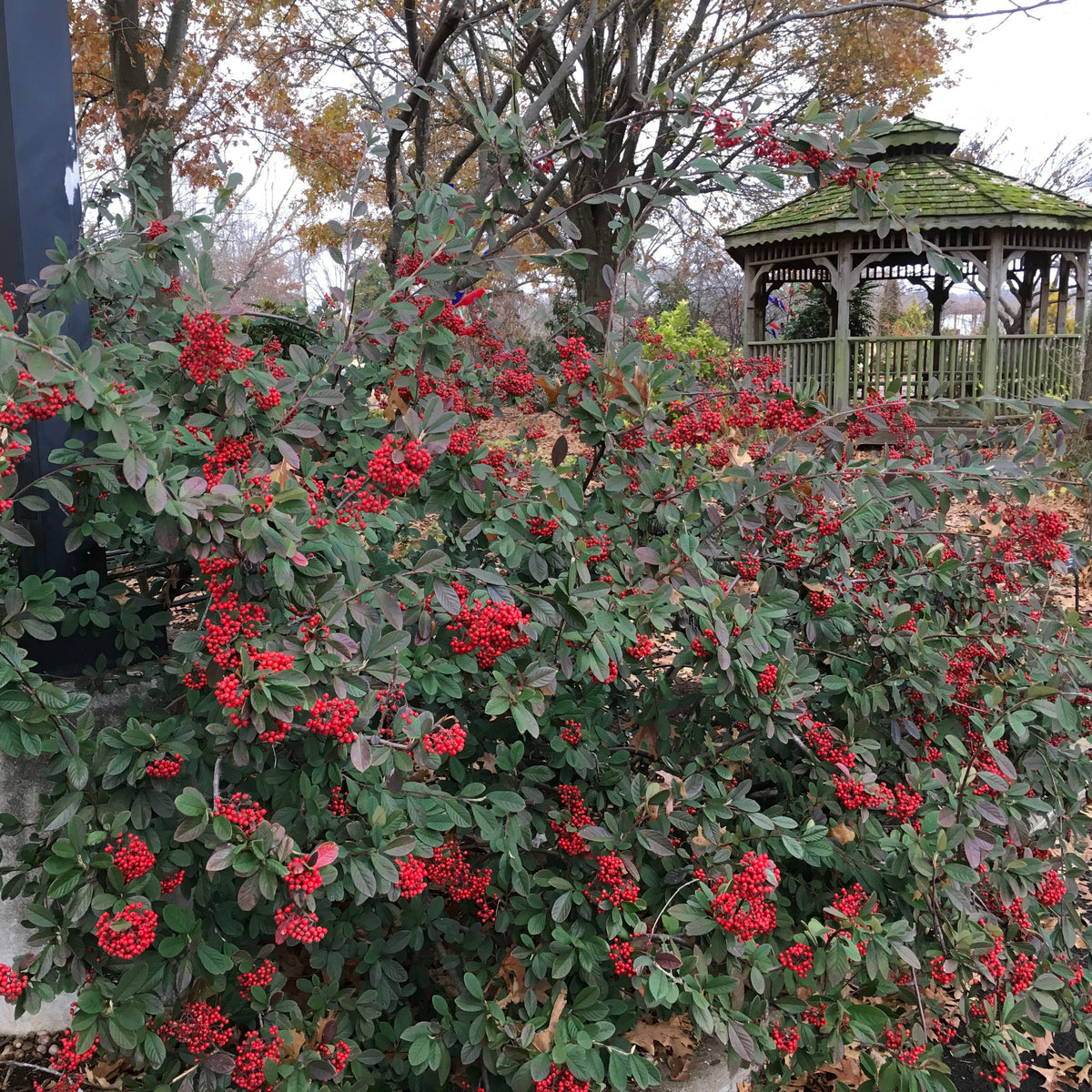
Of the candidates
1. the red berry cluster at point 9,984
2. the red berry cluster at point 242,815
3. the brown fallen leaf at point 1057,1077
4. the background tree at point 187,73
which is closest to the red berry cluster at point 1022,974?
the brown fallen leaf at point 1057,1077

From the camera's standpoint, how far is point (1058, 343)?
13.5 m

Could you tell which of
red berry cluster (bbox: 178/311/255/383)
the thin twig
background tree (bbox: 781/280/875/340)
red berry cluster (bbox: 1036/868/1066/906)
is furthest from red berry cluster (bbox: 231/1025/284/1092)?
background tree (bbox: 781/280/875/340)

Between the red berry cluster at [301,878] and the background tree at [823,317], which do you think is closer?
the red berry cluster at [301,878]

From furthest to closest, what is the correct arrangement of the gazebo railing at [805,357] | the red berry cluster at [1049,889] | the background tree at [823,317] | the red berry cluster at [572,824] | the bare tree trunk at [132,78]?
the background tree at [823,317], the gazebo railing at [805,357], the bare tree trunk at [132,78], the red berry cluster at [1049,889], the red berry cluster at [572,824]

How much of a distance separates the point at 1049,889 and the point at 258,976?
179 cm

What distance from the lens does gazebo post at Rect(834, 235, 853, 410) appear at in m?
13.4

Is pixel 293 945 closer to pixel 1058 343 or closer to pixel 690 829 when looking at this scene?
pixel 690 829

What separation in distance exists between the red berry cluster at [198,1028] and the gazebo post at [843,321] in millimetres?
12877

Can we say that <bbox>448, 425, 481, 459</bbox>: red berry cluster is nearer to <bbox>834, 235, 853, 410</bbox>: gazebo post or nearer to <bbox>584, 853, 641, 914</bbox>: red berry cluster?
<bbox>584, 853, 641, 914</bbox>: red berry cluster

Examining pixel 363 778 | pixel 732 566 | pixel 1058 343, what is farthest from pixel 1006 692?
pixel 1058 343

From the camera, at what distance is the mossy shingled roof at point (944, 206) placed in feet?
42.0

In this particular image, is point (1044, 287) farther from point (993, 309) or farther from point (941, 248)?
point (941, 248)

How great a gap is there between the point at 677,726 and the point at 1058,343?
44.9 ft

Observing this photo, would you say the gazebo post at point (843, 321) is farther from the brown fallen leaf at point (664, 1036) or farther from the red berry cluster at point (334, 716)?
the red berry cluster at point (334, 716)
